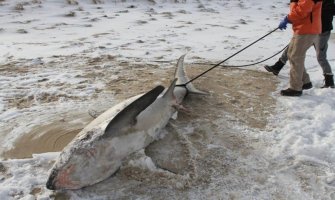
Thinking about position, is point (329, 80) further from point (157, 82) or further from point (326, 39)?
point (157, 82)

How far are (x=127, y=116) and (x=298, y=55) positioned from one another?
9.43 ft

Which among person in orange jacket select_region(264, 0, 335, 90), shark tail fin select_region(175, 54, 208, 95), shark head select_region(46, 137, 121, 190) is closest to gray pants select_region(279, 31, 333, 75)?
person in orange jacket select_region(264, 0, 335, 90)

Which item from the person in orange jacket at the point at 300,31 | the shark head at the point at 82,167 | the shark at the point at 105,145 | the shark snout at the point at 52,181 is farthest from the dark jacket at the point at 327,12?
the shark snout at the point at 52,181

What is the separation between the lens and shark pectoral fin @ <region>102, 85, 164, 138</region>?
150 inches

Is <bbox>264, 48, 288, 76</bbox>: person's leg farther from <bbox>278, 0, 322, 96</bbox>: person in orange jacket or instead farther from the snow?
<bbox>278, 0, 322, 96</bbox>: person in orange jacket

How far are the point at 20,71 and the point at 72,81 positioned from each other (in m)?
0.99

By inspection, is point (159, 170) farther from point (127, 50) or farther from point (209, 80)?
point (127, 50)

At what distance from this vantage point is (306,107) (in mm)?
5508

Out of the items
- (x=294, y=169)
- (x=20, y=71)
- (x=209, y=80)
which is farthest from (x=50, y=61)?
(x=294, y=169)

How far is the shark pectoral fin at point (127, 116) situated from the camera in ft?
12.5

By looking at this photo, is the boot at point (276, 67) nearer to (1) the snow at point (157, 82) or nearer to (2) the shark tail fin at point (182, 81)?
(1) the snow at point (157, 82)

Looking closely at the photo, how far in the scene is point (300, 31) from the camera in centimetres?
570

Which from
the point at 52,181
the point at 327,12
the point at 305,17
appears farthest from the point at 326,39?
the point at 52,181

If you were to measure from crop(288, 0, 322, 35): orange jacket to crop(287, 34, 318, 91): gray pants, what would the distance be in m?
0.08
